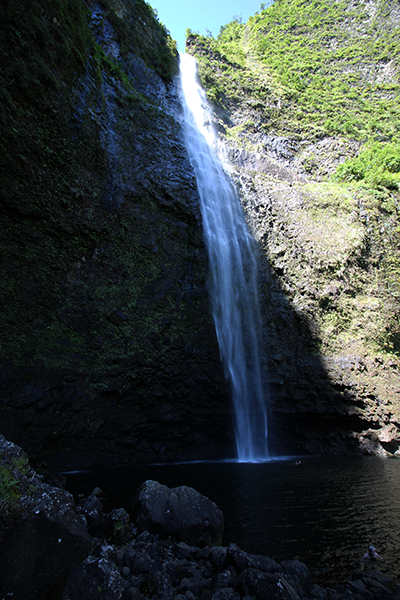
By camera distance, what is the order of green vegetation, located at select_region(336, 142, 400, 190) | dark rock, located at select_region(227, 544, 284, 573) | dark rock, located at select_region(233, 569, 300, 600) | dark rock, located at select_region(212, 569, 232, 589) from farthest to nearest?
green vegetation, located at select_region(336, 142, 400, 190)
dark rock, located at select_region(227, 544, 284, 573)
dark rock, located at select_region(212, 569, 232, 589)
dark rock, located at select_region(233, 569, 300, 600)

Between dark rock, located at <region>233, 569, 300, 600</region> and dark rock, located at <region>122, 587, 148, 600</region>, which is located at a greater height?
dark rock, located at <region>122, 587, 148, 600</region>

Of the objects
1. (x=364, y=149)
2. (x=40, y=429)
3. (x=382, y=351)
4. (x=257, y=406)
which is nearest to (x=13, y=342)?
(x=40, y=429)

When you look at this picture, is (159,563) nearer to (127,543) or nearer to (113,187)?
(127,543)

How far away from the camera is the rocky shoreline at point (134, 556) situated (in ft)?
8.00

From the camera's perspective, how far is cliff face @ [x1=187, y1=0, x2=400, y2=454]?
1382 centimetres

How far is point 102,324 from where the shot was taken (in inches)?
473

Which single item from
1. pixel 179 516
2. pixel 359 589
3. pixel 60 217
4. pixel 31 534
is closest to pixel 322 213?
pixel 60 217

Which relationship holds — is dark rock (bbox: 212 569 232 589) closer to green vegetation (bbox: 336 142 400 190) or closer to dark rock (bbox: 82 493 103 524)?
dark rock (bbox: 82 493 103 524)

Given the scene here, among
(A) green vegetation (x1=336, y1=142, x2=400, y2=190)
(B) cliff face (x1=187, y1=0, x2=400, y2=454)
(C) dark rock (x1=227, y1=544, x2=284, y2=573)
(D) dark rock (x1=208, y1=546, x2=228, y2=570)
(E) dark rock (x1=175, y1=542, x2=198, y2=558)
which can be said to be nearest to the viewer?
(C) dark rock (x1=227, y1=544, x2=284, y2=573)

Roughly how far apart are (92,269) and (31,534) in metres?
10.6

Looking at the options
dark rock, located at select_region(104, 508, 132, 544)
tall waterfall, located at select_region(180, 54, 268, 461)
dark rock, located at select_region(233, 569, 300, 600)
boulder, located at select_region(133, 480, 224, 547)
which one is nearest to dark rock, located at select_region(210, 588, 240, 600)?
dark rock, located at select_region(233, 569, 300, 600)

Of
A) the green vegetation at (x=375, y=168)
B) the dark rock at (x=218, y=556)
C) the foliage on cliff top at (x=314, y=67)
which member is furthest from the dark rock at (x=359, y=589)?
the foliage on cliff top at (x=314, y=67)

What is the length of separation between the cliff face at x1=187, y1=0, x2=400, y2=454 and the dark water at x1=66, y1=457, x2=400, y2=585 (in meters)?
2.72

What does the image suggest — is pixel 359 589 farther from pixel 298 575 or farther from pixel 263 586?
pixel 263 586
